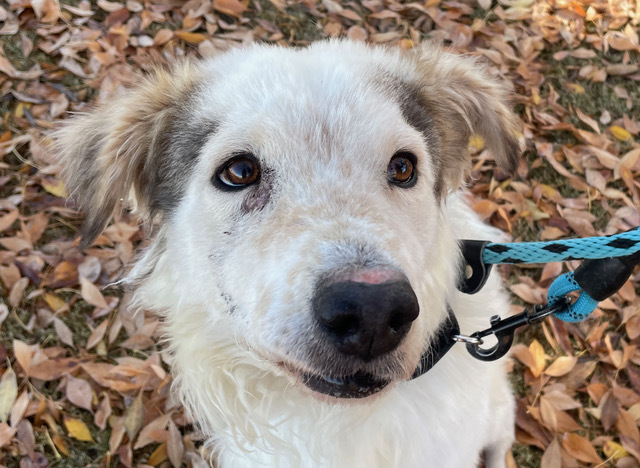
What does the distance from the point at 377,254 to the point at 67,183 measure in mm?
1583

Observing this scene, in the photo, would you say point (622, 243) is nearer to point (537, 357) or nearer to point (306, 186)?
point (306, 186)

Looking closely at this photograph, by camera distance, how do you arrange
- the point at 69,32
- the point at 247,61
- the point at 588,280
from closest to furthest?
the point at 588,280 → the point at 247,61 → the point at 69,32

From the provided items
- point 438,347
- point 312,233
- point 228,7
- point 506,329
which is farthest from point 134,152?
point 228,7

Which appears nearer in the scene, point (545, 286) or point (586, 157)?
point (545, 286)

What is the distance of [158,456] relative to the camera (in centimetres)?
320

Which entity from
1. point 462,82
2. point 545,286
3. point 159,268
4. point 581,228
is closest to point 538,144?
point 581,228

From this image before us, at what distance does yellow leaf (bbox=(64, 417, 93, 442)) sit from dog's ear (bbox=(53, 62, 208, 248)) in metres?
1.52

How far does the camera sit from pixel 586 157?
4.39 meters

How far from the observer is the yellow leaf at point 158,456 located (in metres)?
3.18

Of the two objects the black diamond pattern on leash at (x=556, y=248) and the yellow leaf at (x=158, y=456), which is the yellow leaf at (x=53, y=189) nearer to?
the yellow leaf at (x=158, y=456)

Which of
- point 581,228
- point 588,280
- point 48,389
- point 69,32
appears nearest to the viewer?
point 588,280

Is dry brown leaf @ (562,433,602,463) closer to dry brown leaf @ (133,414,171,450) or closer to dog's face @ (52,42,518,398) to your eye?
dog's face @ (52,42,518,398)

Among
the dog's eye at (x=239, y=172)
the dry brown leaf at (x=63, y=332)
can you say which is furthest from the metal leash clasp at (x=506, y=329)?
the dry brown leaf at (x=63, y=332)

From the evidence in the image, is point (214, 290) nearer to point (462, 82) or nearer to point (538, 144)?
point (462, 82)
